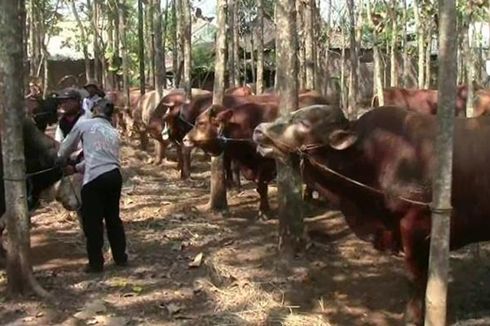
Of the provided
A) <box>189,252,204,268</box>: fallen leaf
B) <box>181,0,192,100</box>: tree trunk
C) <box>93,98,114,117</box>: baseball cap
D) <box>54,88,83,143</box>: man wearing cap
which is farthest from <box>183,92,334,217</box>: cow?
<box>181,0,192,100</box>: tree trunk

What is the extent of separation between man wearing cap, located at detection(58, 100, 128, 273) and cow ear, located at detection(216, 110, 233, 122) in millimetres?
2910

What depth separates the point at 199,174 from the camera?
1504 cm

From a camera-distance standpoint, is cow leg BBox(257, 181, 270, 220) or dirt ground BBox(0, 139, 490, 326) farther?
cow leg BBox(257, 181, 270, 220)

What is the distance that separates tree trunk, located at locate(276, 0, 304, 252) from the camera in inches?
308

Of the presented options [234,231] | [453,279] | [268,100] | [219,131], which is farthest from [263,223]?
[453,279]

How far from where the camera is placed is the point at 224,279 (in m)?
7.53

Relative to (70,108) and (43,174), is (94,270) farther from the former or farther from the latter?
(70,108)

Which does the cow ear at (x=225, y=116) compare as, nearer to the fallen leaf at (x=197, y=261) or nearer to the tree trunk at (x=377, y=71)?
the fallen leaf at (x=197, y=261)

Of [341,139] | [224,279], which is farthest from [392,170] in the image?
[224,279]

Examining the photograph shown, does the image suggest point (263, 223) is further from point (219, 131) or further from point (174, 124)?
point (174, 124)

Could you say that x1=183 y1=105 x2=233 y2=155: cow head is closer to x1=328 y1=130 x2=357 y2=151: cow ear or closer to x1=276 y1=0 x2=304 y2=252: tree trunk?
x1=276 y1=0 x2=304 y2=252: tree trunk

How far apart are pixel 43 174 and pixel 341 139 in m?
3.35

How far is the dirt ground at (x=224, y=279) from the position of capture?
6.54m

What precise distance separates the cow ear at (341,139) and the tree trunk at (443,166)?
1.91 m
